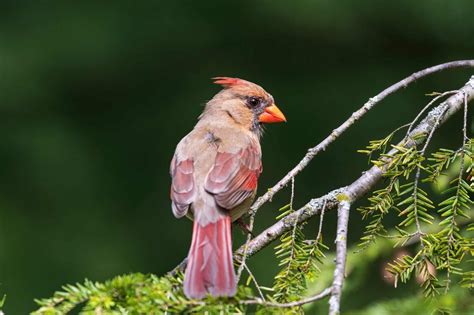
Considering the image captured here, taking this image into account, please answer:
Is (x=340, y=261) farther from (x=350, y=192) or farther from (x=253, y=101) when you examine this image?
(x=253, y=101)

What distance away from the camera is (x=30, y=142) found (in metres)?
6.81

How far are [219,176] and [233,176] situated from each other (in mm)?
68

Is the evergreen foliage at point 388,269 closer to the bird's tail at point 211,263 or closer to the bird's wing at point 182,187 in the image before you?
the bird's tail at point 211,263

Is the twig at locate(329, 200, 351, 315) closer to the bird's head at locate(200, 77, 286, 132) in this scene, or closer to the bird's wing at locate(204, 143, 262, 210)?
the bird's wing at locate(204, 143, 262, 210)

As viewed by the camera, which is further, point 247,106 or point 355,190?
point 247,106

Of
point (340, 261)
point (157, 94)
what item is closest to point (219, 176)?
point (340, 261)

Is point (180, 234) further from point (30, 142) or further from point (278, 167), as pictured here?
point (30, 142)

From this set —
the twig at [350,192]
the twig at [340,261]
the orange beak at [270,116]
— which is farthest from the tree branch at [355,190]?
the orange beak at [270,116]

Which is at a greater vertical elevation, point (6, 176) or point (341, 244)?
point (6, 176)

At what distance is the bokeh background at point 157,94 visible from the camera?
6.52 metres

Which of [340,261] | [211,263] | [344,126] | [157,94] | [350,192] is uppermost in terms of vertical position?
[157,94]

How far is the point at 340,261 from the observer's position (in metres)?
2.39

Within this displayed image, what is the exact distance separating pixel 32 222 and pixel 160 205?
102 cm

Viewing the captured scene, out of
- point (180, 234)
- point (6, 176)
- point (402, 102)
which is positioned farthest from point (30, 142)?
point (402, 102)
